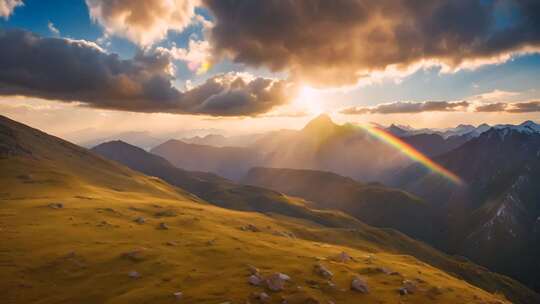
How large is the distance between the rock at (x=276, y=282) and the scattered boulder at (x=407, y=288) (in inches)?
836

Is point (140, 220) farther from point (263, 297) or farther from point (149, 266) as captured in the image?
point (263, 297)

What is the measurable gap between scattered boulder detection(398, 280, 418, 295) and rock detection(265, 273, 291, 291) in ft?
69.7

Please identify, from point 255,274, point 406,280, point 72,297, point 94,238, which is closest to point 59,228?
point 94,238

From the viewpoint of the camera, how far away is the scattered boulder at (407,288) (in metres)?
65.6

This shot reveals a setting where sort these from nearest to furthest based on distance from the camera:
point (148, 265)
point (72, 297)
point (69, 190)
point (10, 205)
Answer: point (72, 297), point (148, 265), point (10, 205), point (69, 190)

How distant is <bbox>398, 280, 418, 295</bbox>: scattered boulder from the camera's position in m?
65.6

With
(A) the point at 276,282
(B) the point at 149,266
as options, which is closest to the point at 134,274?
(B) the point at 149,266

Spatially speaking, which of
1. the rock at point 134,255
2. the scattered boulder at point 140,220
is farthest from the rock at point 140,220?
the rock at point 134,255

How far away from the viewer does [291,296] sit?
5619cm

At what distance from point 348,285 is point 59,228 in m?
70.6

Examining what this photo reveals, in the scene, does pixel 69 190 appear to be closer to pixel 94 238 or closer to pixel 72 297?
pixel 94 238

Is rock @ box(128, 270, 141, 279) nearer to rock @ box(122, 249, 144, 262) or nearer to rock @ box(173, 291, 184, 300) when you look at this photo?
rock @ box(122, 249, 144, 262)

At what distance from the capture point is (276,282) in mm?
59938

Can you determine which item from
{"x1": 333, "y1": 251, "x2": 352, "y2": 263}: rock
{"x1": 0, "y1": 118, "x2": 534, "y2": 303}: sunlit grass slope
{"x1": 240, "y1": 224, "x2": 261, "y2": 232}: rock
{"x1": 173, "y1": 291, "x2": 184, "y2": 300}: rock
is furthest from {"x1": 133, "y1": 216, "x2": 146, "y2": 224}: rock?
{"x1": 173, "y1": 291, "x2": 184, "y2": 300}: rock
